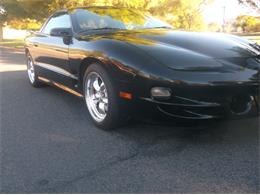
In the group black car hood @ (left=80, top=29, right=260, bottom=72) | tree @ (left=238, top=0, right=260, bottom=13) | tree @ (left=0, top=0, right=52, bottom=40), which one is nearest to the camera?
black car hood @ (left=80, top=29, right=260, bottom=72)

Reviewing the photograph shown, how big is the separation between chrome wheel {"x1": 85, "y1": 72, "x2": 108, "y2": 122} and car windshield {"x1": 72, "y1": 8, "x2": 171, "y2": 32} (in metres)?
0.81

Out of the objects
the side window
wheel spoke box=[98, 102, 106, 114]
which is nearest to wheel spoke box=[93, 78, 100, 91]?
wheel spoke box=[98, 102, 106, 114]

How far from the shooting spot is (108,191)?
2586 millimetres

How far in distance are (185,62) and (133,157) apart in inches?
37.9

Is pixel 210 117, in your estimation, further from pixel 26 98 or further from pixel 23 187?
pixel 26 98

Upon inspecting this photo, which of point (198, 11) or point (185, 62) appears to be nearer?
point (185, 62)

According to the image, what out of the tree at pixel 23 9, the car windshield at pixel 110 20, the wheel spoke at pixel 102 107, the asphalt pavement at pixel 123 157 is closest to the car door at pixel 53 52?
the car windshield at pixel 110 20

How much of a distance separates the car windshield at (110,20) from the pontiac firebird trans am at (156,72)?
22 millimetres

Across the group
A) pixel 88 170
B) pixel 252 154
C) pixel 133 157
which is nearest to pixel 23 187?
pixel 88 170

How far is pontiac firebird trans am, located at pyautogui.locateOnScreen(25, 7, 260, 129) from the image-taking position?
3.19 meters

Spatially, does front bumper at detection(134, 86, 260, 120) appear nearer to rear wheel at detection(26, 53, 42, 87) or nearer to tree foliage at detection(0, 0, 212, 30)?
rear wheel at detection(26, 53, 42, 87)

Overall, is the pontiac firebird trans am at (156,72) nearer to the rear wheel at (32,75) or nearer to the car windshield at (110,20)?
the car windshield at (110,20)

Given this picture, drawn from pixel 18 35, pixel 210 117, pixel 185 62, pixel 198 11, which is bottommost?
pixel 18 35

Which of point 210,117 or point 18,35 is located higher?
point 210,117
